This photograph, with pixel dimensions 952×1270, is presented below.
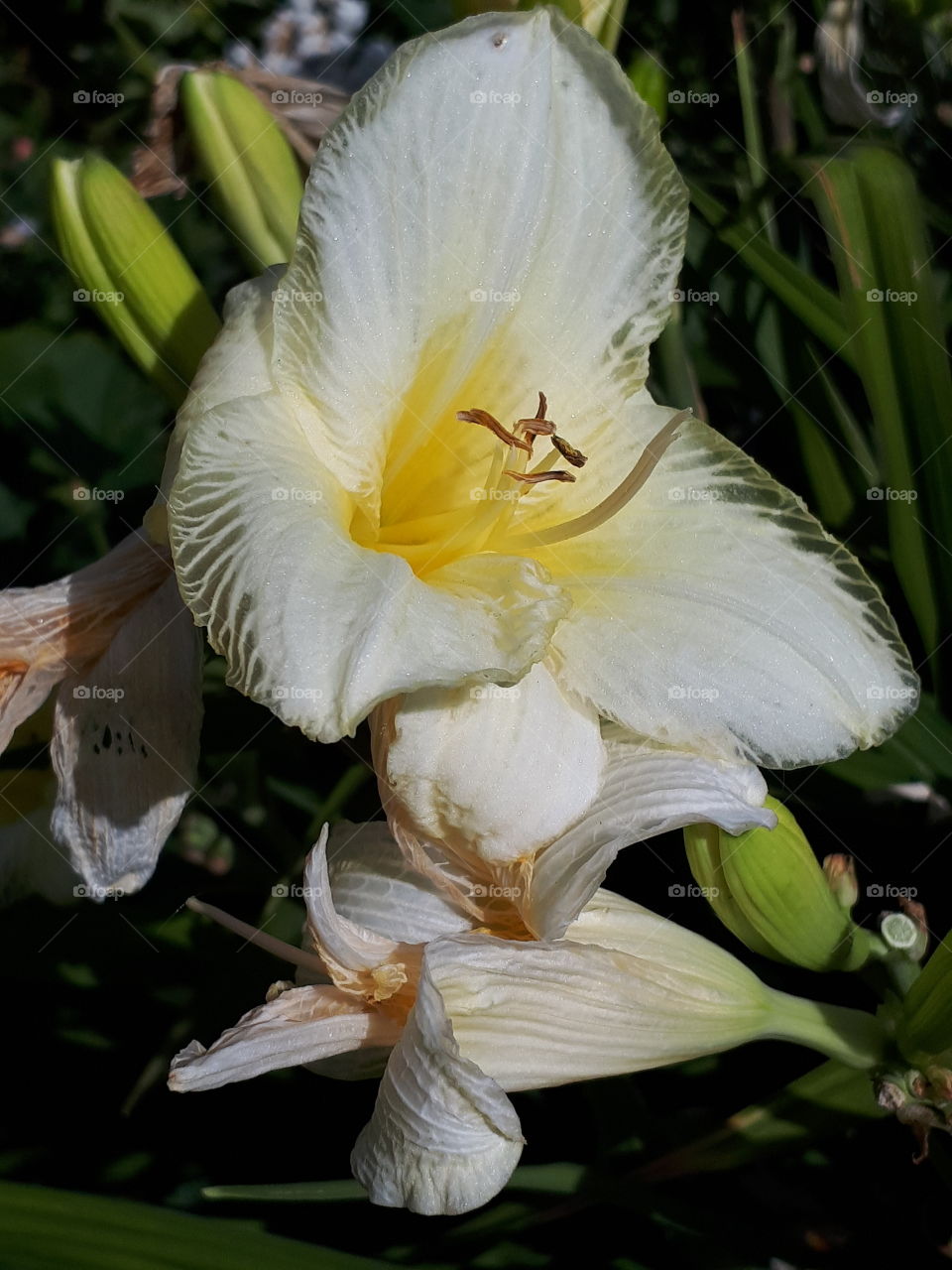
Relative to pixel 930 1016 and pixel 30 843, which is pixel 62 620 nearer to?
pixel 30 843

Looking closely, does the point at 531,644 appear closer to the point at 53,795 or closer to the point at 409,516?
the point at 409,516

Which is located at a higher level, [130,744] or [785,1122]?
[130,744]

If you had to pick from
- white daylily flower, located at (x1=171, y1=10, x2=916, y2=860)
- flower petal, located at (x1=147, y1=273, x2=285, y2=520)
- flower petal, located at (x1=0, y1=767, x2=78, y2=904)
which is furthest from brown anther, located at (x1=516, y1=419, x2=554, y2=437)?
flower petal, located at (x1=0, y1=767, x2=78, y2=904)

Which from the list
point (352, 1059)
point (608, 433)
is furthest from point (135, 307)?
point (352, 1059)

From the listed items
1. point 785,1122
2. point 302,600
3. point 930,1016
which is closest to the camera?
point 302,600

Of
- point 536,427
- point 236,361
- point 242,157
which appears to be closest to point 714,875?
point 536,427

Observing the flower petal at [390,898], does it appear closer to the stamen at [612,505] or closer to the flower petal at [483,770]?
the flower petal at [483,770]

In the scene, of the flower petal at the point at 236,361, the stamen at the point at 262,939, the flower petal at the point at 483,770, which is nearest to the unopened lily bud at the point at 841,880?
the flower petal at the point at 483,770
